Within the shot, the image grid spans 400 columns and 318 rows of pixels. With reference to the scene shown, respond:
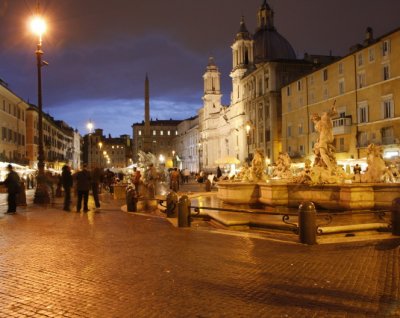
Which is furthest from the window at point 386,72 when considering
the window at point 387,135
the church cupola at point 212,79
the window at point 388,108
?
the church cupola at point 212,79

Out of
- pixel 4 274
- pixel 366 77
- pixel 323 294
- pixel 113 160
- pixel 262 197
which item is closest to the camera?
pixel 323 294

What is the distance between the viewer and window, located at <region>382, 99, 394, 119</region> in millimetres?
39750

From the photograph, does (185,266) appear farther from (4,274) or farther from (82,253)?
(4,274)

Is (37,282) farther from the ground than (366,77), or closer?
closer

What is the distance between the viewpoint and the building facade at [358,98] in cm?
3931

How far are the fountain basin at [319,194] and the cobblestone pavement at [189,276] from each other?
16.3 ft

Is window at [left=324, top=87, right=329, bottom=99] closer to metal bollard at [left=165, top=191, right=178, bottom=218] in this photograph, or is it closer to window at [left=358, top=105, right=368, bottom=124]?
window at [left=358, top=105, right=368, bottom=124]

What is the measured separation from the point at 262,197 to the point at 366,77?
30.3 meters

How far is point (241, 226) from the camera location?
1266 cm

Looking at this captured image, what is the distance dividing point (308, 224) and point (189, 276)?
12.8 ft

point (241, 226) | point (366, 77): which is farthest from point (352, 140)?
point (241, 226)

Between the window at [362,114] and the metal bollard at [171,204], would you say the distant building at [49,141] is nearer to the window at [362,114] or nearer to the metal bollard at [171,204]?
the window at [362,114]

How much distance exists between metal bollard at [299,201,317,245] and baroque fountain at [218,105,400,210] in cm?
531

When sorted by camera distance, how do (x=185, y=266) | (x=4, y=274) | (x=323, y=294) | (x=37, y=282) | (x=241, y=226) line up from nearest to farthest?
(x=323, y=294) → (x=37, y=282) → (x=4, y=274) → (x=185, y=266) → (x=241, y=226)
